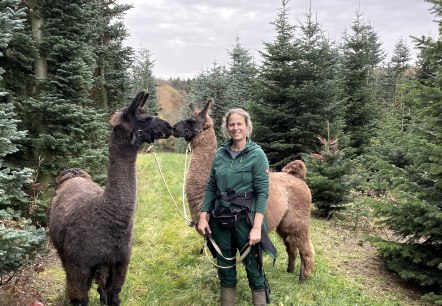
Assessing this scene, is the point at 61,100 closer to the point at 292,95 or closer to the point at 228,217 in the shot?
the point at 228,217

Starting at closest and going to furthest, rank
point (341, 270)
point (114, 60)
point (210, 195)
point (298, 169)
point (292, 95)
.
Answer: point (210, 195) < point (298, 169) < point (341, 270) < point (292, 95) < point (114, 60)

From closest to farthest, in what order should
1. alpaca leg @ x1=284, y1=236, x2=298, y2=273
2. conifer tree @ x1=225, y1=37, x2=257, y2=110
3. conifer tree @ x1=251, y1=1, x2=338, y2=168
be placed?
alpaca leg @ x1=284, y1=236, x2=298, y2=273 → conifer tree @ x1=251, y1=1, x2=338, y2=168 → conifer tree @ x1=225, y1=37, x2=257, y2=110

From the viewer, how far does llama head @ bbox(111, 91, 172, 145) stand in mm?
3637

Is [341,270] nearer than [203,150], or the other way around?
[203,150]

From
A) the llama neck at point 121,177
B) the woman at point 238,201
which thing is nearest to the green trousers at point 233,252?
the woman at point 238,201

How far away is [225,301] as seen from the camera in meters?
4.03

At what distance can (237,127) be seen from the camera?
147 inches

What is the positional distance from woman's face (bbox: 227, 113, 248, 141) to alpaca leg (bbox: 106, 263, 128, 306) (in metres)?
1.63

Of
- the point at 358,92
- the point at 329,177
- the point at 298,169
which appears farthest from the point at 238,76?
the point at 298,169

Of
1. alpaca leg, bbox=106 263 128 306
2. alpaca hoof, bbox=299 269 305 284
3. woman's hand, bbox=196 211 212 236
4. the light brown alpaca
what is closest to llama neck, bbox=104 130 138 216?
alpaca leg, bbox=106 263 128 306

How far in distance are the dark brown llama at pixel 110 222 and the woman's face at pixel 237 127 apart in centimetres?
70

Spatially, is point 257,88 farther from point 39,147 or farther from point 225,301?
point 225,301

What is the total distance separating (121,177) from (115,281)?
100 cm

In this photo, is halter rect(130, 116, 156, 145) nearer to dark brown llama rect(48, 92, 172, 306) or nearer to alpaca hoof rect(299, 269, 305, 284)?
dark brown llama rect(48, 92, 172, 306)
